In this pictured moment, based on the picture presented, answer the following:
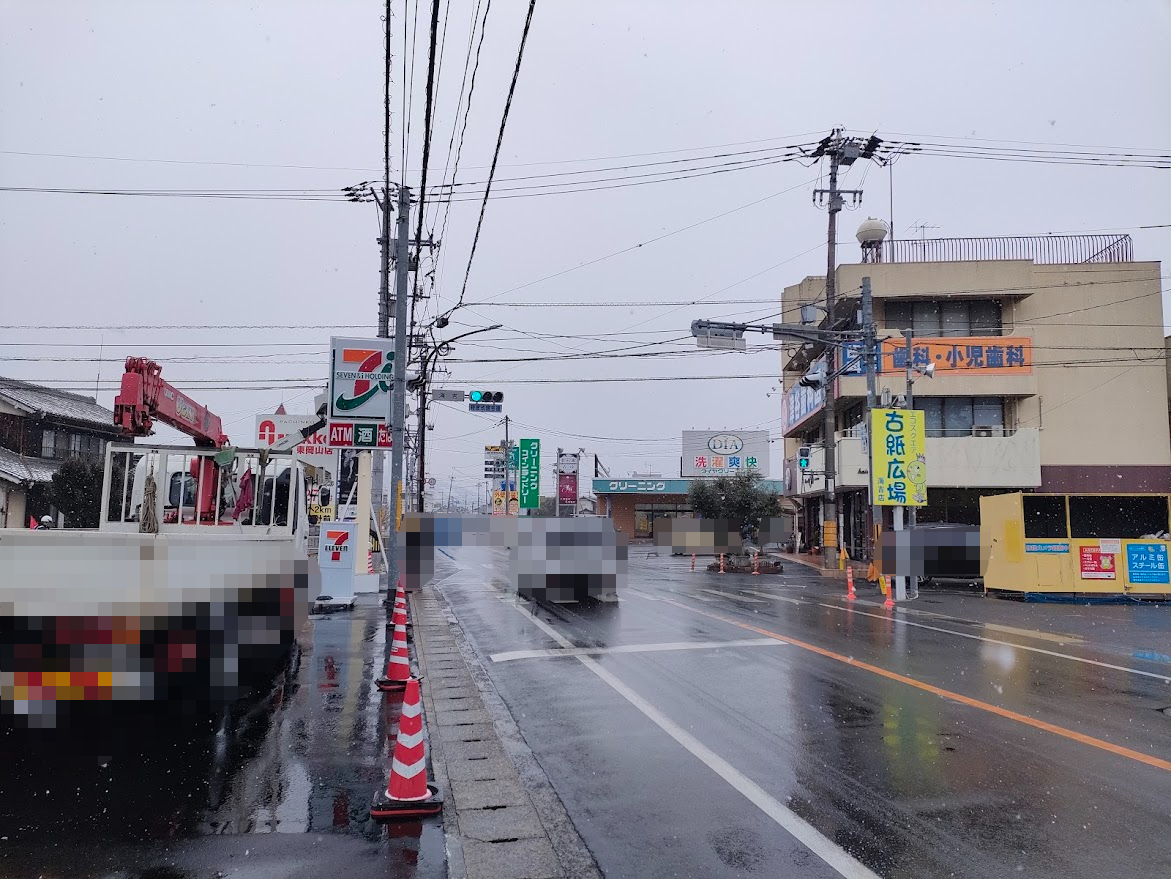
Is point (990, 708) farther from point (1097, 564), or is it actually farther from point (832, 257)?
point (832, 257)

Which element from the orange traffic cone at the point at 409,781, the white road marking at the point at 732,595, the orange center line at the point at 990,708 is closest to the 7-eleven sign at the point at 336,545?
the orange center line at the point at 990,708

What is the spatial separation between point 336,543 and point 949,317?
2684 centimetres

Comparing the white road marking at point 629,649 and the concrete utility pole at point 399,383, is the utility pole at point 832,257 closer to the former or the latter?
the concrete utility pole at point 399,383

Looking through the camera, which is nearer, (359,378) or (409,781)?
(409,781)

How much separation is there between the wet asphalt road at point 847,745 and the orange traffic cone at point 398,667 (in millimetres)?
1101

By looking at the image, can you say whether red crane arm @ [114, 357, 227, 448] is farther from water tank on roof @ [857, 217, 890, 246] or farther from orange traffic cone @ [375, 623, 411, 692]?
water tank on roof @ [857, 217, 890, 246]

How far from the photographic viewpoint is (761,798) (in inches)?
207

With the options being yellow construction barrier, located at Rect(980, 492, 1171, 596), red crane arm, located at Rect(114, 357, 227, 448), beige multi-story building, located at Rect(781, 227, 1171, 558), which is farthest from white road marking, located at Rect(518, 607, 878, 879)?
beige multi-story building, located at Rect(781, 227, 1171, 558)

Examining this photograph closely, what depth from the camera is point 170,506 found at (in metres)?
10.1

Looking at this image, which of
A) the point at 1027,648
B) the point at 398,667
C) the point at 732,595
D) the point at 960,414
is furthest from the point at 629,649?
the point at 960,414

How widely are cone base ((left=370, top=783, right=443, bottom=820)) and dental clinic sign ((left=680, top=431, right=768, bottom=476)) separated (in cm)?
5625

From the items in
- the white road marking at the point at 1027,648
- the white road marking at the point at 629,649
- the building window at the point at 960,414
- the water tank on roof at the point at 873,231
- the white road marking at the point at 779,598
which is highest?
the water tank on roof at the point at 873,231

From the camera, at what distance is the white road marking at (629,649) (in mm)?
10672

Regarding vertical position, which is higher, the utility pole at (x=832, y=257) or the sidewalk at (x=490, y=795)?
the utility pole at (x=832, y=257)
